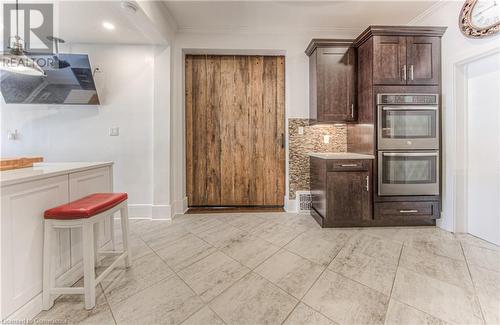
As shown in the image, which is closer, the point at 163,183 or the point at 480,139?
the point at 480,139

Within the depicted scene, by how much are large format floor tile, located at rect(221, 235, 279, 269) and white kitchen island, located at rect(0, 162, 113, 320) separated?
1.22m

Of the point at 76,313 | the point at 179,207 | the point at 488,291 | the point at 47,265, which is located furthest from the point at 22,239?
the point at 488,291

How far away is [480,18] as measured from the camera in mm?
2232

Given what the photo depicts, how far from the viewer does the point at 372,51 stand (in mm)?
2602

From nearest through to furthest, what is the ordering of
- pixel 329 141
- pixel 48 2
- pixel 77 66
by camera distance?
1. pixel 48 2
2. pixel 77 66
3. pixel 329 141

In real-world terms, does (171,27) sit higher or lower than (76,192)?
higher

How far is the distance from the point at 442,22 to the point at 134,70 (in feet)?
13.2

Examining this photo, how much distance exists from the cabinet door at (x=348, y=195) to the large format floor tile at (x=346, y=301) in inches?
44.1

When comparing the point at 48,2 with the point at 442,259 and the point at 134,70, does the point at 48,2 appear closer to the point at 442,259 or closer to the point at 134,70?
the point at 134,70

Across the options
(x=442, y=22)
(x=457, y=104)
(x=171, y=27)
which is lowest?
(x=457, y=104)

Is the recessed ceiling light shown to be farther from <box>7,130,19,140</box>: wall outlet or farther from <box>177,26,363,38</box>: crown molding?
<box>7,130,19,140</box>: wall outlet

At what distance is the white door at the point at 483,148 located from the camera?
2.22m

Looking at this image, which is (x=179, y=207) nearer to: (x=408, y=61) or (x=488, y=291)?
(x=488, y=291)

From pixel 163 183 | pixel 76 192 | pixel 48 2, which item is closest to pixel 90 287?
pixel 76 192
